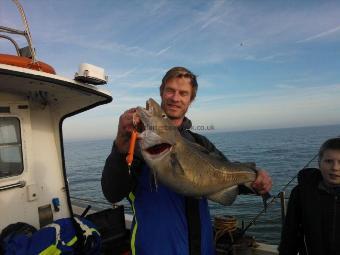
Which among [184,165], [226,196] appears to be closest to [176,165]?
[184,165]

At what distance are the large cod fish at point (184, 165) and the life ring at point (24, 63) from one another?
2.51m

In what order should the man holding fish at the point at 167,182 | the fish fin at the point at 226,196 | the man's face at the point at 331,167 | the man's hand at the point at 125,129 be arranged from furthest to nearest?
the man's face at the point at 331,167 < the fish fin at the point at 226,196 < the man holding fish at the point at 167,182 < the man's hand at the point at 125,129

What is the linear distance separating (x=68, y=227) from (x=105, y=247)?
60.2 inches

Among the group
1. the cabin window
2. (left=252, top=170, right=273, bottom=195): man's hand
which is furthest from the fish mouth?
the cabin window

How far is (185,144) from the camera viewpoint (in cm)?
302

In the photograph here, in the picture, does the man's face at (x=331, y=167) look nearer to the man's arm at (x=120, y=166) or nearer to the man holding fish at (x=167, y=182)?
the man holding fish at (x=167, y=182)

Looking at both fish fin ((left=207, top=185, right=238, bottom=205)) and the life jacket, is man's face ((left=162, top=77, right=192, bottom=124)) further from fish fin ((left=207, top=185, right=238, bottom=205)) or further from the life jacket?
the life jacket

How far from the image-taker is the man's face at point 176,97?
3322mm

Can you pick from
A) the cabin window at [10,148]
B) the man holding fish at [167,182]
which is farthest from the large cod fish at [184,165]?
the cabin window at [10,148]

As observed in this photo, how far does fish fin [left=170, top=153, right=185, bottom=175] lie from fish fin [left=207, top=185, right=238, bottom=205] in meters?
0.48

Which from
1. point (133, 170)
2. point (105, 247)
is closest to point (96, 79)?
point (133, 170)

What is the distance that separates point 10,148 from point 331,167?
475 cm

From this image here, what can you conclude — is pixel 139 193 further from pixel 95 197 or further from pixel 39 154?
pixel 95 197

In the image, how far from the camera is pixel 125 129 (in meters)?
2.71
